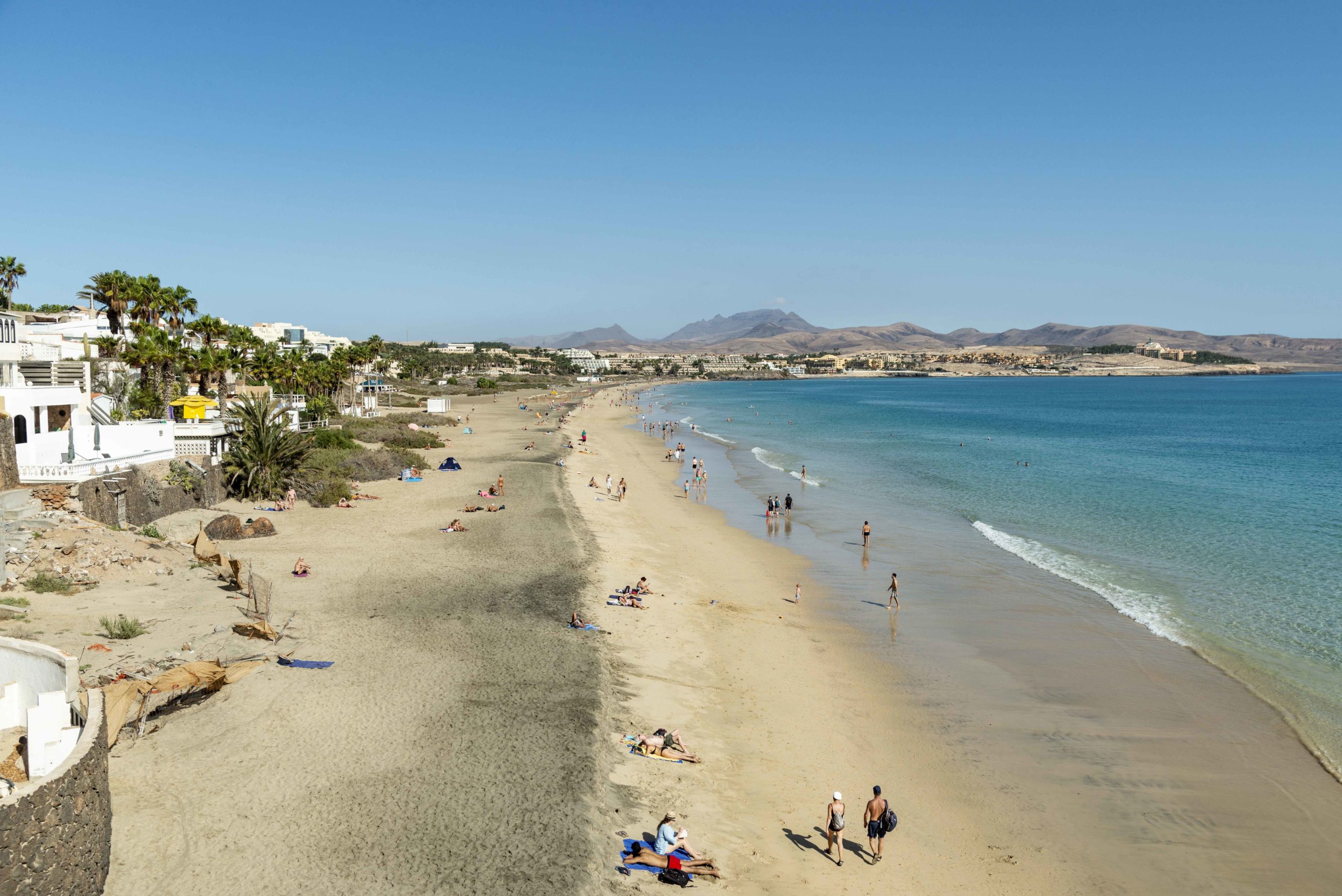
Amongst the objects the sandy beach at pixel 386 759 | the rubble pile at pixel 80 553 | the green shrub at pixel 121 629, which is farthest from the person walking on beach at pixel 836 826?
the rubble pile at pixel 80 553

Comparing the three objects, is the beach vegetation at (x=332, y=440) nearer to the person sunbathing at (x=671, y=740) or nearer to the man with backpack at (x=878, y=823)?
the person sunbathing at (x=671, y=740)

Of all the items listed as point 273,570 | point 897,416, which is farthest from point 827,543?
point 897,416

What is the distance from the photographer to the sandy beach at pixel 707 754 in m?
9.34

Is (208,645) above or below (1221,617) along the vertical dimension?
above

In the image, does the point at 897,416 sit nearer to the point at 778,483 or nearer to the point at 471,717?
the point at 778,483

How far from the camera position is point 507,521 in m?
27.6

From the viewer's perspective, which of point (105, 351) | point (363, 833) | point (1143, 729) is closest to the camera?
point (363, 833)

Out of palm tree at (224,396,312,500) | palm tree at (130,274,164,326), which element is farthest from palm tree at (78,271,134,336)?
palm tree at (224,396,312,500)

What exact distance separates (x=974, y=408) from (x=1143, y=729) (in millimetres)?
102093

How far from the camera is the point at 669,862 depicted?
9031 mm

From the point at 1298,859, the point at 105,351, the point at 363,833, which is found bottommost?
the point at 1298,859

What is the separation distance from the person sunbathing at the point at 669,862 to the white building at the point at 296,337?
91.9 meters

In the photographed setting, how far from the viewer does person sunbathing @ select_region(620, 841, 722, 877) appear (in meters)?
9.09

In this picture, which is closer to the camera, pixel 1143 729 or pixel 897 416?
pixel 1143 729
